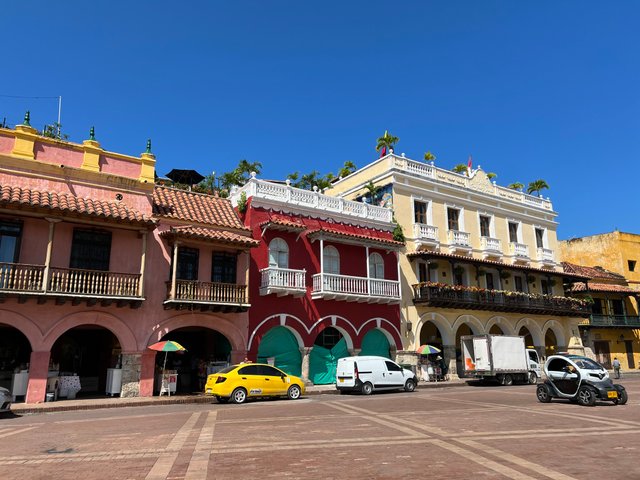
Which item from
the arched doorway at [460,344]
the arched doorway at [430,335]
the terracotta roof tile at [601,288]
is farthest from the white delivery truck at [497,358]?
the terracotta roof tile at [601,288]

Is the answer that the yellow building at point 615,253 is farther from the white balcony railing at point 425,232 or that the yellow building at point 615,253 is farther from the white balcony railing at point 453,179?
the white balcony railing at point 425,232

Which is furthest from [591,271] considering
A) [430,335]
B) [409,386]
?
[409,386]

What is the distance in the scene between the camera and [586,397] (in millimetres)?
15938

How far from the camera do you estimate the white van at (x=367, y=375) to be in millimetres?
21719

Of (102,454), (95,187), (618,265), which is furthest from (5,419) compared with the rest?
(618,265)

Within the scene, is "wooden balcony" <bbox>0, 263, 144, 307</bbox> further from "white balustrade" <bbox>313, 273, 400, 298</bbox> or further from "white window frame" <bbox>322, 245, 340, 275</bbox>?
"white window frame" <bbox>322, 245, 340, 275</bbox>

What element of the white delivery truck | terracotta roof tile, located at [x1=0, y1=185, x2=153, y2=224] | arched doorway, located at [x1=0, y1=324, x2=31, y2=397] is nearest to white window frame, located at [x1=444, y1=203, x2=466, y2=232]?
the white delivery truck

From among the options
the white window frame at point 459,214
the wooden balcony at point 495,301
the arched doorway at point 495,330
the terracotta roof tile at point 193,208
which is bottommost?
the arched doorway at point 495,330

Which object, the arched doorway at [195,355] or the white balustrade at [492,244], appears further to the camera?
the white balustrade at [492,244]

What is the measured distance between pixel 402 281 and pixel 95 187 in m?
17.4

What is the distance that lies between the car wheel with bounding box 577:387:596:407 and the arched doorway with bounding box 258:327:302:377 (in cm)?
1278

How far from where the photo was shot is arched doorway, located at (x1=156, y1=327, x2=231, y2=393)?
23.3 m

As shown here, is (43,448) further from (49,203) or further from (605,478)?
(49,203)

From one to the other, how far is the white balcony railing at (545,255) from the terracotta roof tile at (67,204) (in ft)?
96.5
